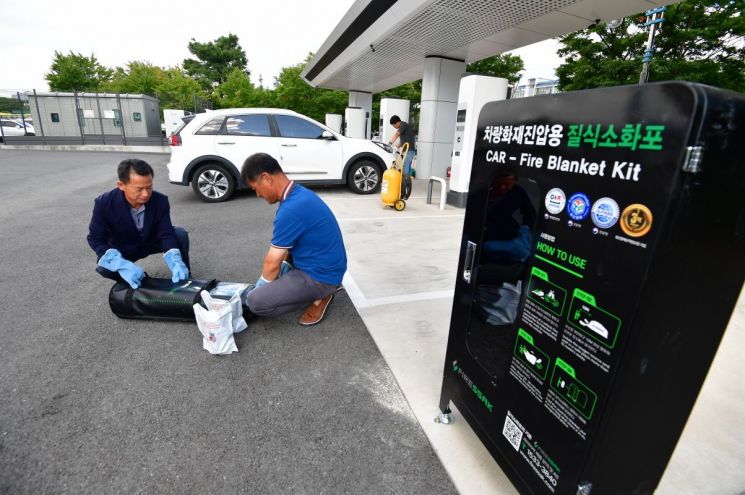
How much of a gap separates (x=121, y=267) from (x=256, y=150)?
4666 mm

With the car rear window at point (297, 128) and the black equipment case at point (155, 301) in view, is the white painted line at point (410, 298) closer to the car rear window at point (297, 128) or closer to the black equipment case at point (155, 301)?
the black equipment case at point (155, 301)

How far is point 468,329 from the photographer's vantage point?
1.83 meters

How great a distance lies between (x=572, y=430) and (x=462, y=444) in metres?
0.78

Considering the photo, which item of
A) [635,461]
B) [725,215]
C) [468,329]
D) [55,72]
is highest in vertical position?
[55,72]

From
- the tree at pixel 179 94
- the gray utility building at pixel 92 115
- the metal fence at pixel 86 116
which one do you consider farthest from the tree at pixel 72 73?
the gray utility building at pixel 92 115

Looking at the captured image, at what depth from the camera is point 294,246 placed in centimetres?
285

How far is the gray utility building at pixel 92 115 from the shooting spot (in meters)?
19.9

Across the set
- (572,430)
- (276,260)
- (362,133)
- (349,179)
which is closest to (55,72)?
(362,133)

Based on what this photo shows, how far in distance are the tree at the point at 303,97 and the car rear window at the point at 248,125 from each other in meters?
22.1

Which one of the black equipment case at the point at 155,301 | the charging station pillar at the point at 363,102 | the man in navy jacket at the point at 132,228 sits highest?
the charging station pillar at the point at 363,102

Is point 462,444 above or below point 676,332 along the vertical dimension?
below

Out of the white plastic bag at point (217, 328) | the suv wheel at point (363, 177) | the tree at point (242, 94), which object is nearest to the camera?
the white plastic bag at point (217, 328)

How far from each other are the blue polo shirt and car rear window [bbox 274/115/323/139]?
5065 mm

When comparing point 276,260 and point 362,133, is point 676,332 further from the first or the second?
point 362,133
